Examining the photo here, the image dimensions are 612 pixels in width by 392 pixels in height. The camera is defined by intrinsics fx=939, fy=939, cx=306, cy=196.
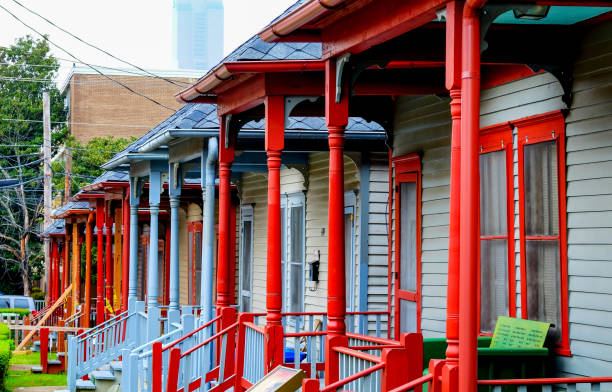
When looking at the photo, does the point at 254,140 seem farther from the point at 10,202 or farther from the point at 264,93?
the point at 10,202

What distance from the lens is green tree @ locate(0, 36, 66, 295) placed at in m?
46.8

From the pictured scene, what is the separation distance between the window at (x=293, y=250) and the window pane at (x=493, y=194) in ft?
25.7

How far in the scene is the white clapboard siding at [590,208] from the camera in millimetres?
8750

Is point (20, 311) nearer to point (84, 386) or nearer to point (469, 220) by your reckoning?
point (84, 386)

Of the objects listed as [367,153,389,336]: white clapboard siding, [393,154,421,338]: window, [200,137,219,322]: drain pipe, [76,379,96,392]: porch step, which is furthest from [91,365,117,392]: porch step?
[393,154,421,338]: window

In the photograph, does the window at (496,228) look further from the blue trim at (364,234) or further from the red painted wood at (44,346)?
the red painted wood at (44,346)

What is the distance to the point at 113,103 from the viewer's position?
55.8m

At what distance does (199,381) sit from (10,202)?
125 ft

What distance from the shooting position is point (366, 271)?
15484mm

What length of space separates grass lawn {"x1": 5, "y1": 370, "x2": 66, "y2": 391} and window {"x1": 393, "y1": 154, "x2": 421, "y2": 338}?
12.6 m

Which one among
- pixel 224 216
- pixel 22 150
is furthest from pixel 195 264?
pixel 22 150

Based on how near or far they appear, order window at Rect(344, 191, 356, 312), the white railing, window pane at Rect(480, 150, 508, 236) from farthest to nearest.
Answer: the white railing → window at Rect(344, 191, 356, 312) → window pane at Rect(480, 150, 508, 236)

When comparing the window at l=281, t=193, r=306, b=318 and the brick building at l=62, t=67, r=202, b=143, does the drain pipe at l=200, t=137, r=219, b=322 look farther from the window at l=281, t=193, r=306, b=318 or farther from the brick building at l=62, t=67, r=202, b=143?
the brick building at l=62, t=67, r=202, b=143

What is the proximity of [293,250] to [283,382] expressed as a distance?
430 inches
